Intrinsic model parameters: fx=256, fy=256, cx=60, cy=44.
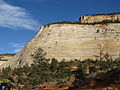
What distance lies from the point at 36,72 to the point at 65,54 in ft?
→ 78.6

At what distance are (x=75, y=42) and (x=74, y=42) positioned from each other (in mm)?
305

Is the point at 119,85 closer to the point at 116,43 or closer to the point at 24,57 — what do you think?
the point at 116,43

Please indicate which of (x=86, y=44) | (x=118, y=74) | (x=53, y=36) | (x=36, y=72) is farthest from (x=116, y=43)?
(x=118, y=74)

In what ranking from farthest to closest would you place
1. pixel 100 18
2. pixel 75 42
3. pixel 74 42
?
pixel 100 18 < pixel 74 42 < pixel 75 42

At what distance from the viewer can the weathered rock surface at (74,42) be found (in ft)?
230

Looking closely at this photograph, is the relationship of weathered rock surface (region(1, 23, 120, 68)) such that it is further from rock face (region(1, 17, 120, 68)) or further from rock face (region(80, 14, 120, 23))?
rock face (region(80, 14, 120, 23))

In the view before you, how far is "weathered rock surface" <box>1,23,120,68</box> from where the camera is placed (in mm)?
70106

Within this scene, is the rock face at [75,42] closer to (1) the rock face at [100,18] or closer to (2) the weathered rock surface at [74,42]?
(2) the weathered rock surface at [74,42]

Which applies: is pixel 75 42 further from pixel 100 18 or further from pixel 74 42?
pixel 100 18

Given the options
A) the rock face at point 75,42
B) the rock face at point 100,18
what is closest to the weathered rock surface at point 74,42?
the rock face at point 75,42

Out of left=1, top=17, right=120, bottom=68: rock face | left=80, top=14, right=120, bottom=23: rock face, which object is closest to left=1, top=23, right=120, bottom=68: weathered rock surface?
left=1, top=17, right=120, bottom=68: rock face

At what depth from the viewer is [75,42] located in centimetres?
7325

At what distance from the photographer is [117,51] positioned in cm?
6756

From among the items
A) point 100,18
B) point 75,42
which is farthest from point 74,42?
point 100,18
